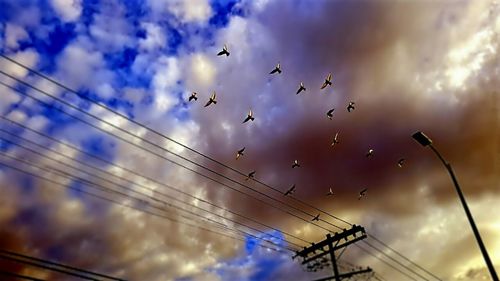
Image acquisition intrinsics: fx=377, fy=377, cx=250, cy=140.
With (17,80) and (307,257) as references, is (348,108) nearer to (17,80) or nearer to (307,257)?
(307,257)

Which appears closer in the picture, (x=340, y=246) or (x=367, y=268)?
(x=340, y=246)

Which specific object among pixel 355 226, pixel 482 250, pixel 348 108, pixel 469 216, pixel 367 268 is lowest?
pixel 482 250

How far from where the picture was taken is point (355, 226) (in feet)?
84.7

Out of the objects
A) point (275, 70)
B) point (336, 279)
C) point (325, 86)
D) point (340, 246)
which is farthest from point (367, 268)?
point (275, 70)

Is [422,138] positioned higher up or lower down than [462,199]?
higher up

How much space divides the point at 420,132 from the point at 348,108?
365 inches

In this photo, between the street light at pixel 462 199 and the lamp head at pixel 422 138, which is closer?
the street light at pixel 462 199

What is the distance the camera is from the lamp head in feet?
45.7

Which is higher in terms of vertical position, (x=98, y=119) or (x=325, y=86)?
(x=325, y=86)

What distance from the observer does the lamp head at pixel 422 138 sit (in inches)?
548

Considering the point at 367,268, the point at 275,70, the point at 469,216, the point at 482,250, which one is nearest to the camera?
the point at 482,250

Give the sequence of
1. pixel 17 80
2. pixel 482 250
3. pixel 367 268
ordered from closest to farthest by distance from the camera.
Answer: pixel 17 80
pixel 482 250
pixel 367 268

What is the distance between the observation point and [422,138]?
45.9 feet

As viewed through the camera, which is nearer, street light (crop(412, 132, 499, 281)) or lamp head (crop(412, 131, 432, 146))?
street light (crop(412, 132, 499, 281))
